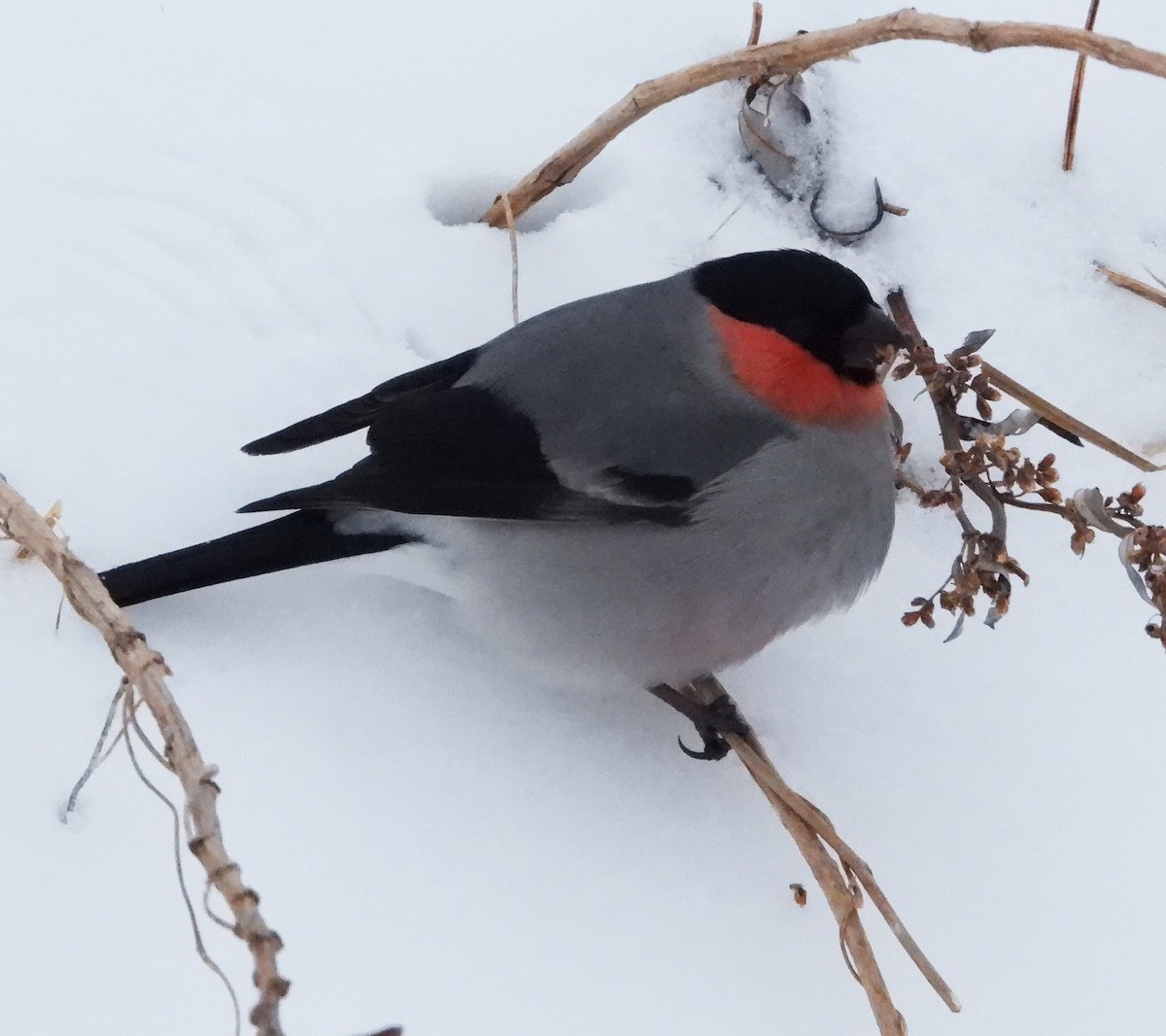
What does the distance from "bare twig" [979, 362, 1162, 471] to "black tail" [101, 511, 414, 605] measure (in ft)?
3.55

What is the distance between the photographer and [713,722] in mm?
2053

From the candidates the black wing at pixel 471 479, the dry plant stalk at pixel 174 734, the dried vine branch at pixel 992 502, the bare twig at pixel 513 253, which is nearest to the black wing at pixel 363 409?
the black wing at pixel 471 479

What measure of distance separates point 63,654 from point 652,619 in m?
0.89

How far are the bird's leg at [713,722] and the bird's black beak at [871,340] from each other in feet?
1.93

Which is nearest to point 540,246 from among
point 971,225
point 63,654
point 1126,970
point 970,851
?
point 971,225

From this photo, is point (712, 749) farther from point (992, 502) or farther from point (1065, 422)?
point (1065, 422)

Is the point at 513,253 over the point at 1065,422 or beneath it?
over

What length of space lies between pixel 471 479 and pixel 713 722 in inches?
21.4

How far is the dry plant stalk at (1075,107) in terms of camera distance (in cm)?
249

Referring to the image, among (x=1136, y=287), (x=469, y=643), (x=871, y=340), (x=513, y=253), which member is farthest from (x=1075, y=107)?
(x=469, y=643)

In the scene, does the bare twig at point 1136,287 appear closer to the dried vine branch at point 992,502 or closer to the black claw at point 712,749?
the dried vine branch at point 992,502

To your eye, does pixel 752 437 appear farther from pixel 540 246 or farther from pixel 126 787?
pixel 126 787

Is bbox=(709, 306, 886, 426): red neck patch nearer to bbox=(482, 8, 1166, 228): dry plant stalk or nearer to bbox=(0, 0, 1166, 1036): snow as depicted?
bbox=(0, 0, 1166, 1036): snow

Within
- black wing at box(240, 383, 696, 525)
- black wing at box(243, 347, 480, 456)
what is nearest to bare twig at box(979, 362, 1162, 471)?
black wing at box(240, 383, 696, 525)
